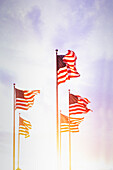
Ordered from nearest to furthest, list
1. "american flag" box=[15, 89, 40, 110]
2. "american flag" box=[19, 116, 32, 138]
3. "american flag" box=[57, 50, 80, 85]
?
1. "american flag" box=[57, 50, 80, 85]
2. "american flag" box=[15, 89, 40, 110]
3. "american flag" box=[19, 116, 32, 138]

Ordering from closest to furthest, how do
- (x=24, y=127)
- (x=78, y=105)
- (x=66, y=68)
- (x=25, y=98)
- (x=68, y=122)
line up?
(x=66, y=68) < (x=78, y=105) < (x=68, y=122) < (x=25, y=98) < (x=24, y=127)

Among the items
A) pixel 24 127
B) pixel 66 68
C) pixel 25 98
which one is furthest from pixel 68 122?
pixel 66 68

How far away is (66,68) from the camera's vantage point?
1107 cm

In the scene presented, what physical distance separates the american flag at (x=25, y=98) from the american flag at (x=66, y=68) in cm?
258

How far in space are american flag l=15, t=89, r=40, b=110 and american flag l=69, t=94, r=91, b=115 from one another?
1.58 m

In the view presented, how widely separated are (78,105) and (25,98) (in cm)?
230

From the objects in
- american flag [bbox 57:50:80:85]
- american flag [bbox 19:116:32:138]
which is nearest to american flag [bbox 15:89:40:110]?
american flag [bbox 19:116:32:138]

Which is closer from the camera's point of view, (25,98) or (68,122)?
(68,122)

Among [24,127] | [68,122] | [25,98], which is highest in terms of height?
[25,98]

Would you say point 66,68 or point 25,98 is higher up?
→ point 66,68

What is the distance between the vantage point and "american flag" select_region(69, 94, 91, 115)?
40.5 feet

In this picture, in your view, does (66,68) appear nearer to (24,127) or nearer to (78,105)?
(78,105)

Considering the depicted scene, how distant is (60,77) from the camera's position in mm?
11102

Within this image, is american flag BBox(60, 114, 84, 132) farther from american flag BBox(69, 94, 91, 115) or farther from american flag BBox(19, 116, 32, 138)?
american flag BBox(19, 116, 32, 138)
